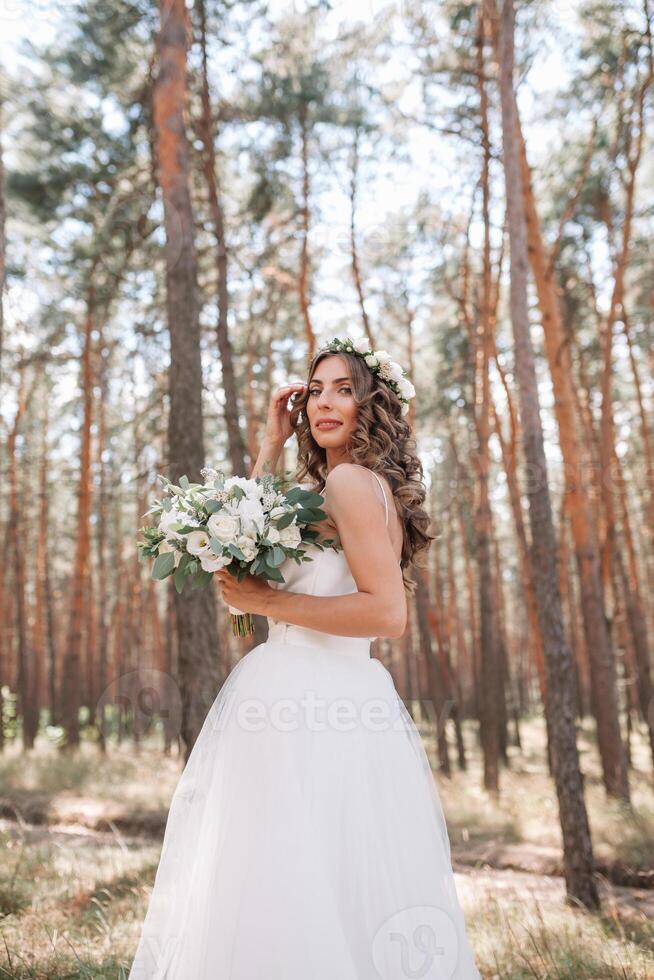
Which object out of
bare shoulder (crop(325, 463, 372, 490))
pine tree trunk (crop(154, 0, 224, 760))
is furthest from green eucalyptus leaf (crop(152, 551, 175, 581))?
pine tree trunk (crop(154, 0, 224, 760))

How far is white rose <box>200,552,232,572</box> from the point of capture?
8.59 feet

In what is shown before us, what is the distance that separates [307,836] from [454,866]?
6915mm

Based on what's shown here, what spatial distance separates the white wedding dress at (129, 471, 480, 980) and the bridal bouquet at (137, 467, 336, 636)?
0.22 meters

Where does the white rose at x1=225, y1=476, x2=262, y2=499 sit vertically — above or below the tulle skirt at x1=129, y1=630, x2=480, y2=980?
above

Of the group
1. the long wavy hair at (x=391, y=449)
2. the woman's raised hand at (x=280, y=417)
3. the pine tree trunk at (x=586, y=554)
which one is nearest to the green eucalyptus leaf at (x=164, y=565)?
the long wavy hair at (x=391, y=449)

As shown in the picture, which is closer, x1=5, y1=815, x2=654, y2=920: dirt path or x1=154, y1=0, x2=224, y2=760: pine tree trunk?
x1=154, y1=0, x2=224, y2=760: pine tree trunk

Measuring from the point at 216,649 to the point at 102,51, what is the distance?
7.62m

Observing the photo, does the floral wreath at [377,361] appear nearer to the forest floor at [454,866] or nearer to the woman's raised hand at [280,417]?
the woman's raised hand at [280,417]

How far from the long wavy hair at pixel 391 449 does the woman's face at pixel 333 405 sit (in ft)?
0.09

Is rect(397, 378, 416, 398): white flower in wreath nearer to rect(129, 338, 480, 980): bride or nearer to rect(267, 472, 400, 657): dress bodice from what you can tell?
rect(129, 338, 480, 980): bride

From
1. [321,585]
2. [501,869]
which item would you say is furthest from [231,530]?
[501,869]

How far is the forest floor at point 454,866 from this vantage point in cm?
422

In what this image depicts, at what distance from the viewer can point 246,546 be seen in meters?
2.61

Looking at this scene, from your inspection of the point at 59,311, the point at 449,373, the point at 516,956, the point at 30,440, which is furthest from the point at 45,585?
the point at 516,956
